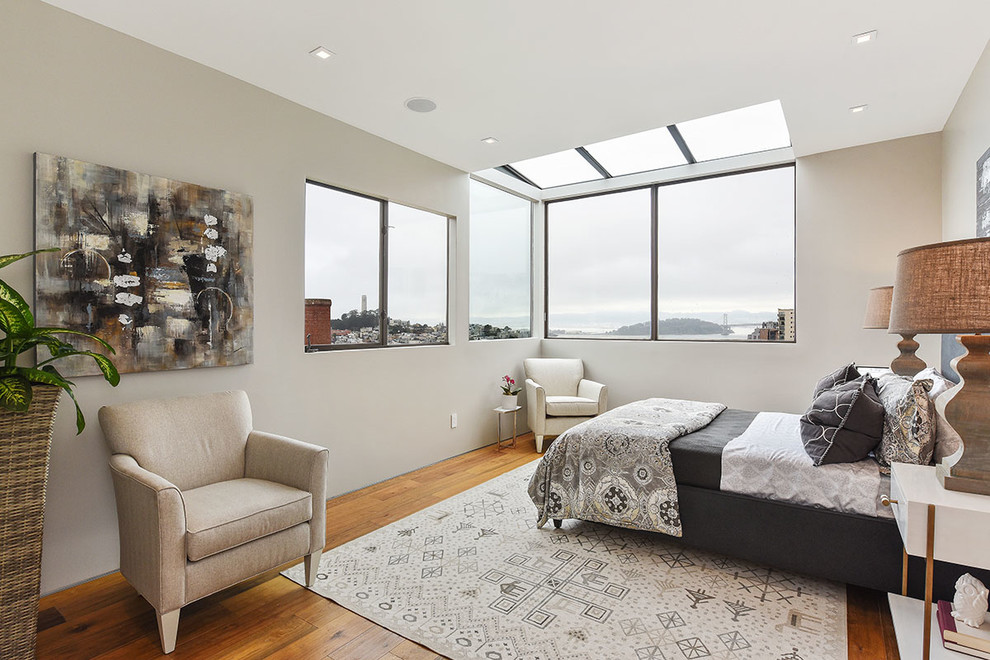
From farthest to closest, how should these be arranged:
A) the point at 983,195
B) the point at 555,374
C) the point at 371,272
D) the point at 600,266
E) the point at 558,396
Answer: the point at 600,266 < the point at 555,374 < the point at 558,396 < the point at 371,272 < the point at 983,195

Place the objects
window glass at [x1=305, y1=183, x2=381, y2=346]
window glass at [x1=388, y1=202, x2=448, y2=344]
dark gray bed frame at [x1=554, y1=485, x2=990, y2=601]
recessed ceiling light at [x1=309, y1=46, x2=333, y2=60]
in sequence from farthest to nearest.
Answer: window glass at [x1=388, y1=202, x2=448, y2=344], window glass at [x1=305, y1=183, x2=381, y2=346], recessed ceiling light at [x1=309, y1=46, x2=333, y2=60], dark gray bed frame at [x1=554, y1=485, x2=990, y2=601]

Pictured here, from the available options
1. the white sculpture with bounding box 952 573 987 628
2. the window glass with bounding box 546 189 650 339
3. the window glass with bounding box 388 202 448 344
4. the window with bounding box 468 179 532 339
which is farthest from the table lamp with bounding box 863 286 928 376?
the window glass with bounding box 388 202 448 344

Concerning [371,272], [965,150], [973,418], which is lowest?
[973,418]

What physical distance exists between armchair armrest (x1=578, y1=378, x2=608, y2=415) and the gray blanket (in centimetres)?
171

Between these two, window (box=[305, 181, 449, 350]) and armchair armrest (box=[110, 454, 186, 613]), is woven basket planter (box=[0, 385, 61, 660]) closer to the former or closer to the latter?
armchair armrest (box=[110, 454, 186, 613])

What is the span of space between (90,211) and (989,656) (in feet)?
12.8

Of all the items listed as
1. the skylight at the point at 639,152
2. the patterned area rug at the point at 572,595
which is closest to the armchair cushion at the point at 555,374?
the skylight at the point at 639,152

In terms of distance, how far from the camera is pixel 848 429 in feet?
7.93

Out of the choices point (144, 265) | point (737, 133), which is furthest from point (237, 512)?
point (737, 133)

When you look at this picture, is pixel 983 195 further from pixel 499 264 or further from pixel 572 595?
pixel 499 264

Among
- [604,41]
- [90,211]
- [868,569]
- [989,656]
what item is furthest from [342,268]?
[989,656]

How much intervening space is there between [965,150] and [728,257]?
1885 millimetres

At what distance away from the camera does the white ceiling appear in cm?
241

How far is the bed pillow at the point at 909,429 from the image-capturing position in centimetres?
221
